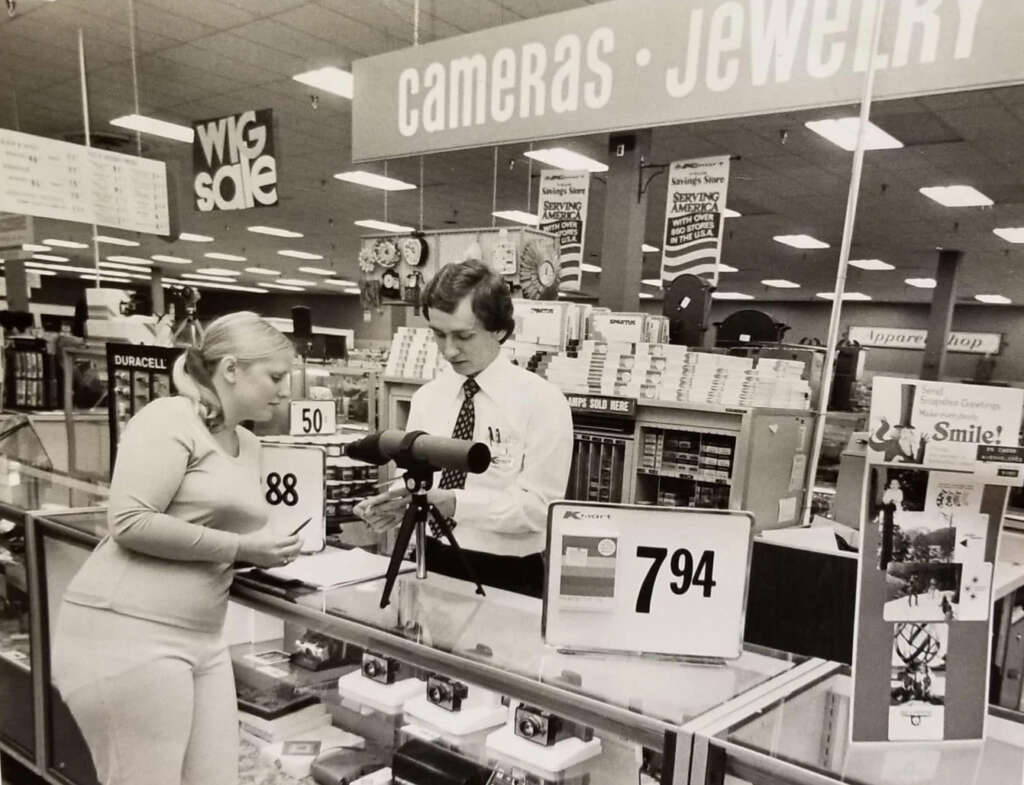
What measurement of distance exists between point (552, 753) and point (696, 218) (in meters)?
6.12

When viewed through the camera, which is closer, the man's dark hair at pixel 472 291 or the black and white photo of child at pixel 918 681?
the black and white photo of child at pixel 918 681

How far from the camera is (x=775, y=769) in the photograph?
1097mm

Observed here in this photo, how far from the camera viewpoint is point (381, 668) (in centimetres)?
209

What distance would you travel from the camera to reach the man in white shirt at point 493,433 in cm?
205

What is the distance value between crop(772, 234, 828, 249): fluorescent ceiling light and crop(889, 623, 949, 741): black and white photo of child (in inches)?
533

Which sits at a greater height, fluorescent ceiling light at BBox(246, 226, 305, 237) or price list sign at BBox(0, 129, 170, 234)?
fluorescent ceiling light at BBox(246, 226, 305, 237)

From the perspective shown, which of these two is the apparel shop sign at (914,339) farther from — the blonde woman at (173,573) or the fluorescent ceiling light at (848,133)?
the blonde woman at (173,573)

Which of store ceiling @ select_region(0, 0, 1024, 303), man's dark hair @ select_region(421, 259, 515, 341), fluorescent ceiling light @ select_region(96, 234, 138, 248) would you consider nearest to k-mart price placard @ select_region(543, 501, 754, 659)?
man's dark hair @ select_region(421, 259, 515, 341)

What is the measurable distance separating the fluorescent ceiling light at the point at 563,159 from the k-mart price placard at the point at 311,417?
5.87 m

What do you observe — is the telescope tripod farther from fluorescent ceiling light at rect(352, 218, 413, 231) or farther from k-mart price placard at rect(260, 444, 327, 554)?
fluorescent ceiling light at rect(352, 218, 413, 231)

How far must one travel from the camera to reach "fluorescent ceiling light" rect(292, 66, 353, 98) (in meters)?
7.06

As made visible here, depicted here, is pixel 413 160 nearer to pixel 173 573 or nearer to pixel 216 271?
pixel 173 573

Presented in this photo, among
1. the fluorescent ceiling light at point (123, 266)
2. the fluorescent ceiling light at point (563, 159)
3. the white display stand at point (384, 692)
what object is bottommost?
the white display stand at point (384, 692)

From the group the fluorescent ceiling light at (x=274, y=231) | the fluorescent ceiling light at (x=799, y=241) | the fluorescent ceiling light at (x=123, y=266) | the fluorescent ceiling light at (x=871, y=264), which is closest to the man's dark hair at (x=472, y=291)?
the fluorescent ceiling light at (x=799, y=241)
